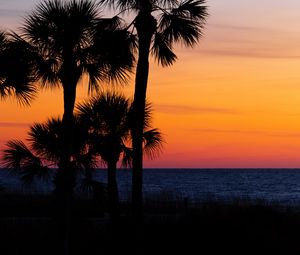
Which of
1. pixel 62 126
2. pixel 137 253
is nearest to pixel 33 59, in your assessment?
pixel 62 126

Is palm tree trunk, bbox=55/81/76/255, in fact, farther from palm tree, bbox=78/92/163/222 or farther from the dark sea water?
the dark sea water

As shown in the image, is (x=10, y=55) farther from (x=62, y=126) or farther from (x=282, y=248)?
(x=282, y=248)

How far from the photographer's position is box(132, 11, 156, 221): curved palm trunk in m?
21.8

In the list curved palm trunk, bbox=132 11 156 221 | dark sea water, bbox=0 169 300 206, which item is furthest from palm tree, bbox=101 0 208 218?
dark sea water, bbox=0 169 300 206

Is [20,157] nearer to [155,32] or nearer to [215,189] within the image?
[155,32]

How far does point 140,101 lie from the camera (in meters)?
22.4

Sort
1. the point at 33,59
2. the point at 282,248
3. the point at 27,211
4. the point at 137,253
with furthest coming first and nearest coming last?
the point at 27,211 → the point at 33,59 → the point at 282,248 → the point at 137,253

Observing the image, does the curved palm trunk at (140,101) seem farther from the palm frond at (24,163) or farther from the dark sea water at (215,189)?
the dark sea water at (215,189)

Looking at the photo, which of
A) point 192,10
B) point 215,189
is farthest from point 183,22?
point 215,189

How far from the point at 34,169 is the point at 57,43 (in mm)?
4197

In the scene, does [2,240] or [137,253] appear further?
[2,240]

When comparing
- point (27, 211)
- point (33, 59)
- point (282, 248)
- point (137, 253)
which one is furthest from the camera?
point (27, 211)

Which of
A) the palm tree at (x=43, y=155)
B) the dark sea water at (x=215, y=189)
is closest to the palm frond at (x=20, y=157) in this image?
the palm tree at (x=43, y=155)

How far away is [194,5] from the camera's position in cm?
2322
